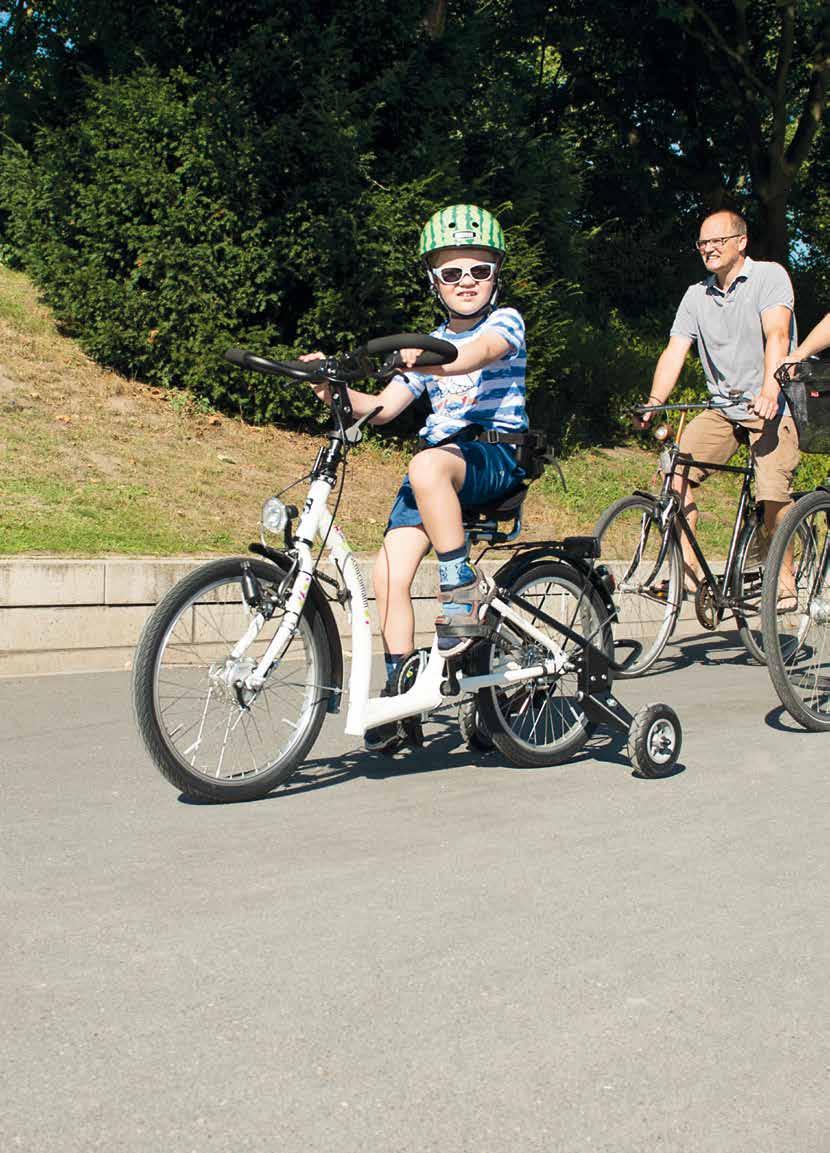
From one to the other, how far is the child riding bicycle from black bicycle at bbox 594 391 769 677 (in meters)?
2.16

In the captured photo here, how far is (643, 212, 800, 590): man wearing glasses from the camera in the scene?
6.98 m

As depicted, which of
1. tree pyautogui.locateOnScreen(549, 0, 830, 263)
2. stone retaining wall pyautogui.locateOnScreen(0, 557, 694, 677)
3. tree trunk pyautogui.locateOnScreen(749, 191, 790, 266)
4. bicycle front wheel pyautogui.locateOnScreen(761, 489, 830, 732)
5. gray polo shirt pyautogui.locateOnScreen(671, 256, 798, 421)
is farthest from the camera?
tree trunk pyautogui.locateOnScreen(749, 191, 790, 266)

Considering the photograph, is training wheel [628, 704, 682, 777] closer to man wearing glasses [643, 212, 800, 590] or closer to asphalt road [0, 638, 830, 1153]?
asphalt road [0, 638, 830, 1153]

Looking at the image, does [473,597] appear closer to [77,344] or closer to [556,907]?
[556,907]

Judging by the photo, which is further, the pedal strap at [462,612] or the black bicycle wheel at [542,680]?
the black bicycle wheel at [542,680]

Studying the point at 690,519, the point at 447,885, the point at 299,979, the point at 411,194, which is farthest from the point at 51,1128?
the point at 411,194

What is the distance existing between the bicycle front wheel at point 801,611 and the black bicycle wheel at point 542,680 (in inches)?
31.5

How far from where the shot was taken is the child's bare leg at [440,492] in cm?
458

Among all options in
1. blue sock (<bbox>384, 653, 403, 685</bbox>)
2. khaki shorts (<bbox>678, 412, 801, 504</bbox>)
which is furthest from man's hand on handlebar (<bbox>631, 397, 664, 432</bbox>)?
blue sock (<bbox>384, 653, 403, 685</bbox>)

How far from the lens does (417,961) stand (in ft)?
10.3

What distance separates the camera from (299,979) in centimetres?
303

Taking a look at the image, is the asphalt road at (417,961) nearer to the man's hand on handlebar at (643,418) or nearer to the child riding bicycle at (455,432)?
the child riding bicycle at (455,432)

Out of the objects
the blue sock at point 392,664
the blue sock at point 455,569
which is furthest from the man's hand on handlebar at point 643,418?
the blue sock at point 392,664

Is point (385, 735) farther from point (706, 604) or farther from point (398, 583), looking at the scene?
point (706, 604)
